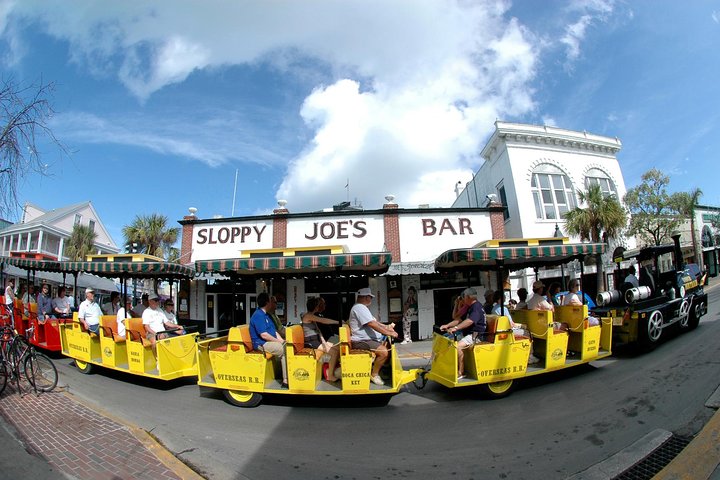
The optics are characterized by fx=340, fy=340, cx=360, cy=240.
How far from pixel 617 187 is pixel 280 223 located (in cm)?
1820

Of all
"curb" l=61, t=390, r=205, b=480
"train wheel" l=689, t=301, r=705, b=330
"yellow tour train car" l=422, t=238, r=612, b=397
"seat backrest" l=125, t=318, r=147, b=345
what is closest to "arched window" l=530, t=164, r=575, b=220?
"train wheel" l=689, t=301, r=705, b=330

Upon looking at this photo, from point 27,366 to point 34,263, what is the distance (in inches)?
→ 170

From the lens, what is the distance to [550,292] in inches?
328

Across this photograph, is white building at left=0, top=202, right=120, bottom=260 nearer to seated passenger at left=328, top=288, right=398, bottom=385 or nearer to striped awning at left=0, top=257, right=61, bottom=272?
striped awning at left=0, top=257, right=61, bottom=272

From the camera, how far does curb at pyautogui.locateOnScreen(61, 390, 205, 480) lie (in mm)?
3170

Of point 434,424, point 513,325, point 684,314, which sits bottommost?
point 434,424

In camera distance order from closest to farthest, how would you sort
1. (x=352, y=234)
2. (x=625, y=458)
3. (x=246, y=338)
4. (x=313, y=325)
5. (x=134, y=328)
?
1. (x=625, y=458)
2. (x=246, y=338)
3. (x=313, y=325)
4. (x=134, y=328)
5. (x=352, y=234)

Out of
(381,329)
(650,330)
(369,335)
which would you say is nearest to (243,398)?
(369,335)

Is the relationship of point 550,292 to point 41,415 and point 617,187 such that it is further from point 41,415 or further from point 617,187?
point 617,187

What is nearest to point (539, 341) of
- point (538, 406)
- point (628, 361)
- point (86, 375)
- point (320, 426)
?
point (538, 406)

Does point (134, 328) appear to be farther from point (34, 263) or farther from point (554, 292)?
point (554, 292)

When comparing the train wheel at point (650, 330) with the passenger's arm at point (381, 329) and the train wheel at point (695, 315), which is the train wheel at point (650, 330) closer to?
the train wheel at point (695, 315)

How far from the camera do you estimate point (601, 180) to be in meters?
18.6

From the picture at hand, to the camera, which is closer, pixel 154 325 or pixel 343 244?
pixel 154 325
